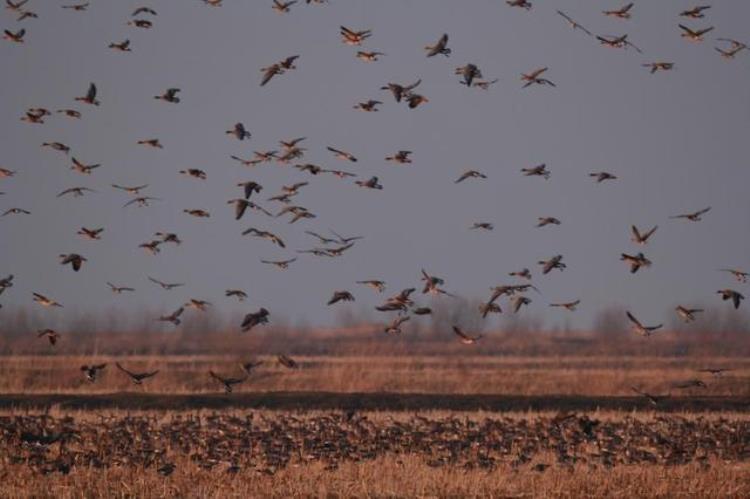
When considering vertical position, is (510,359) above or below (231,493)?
above

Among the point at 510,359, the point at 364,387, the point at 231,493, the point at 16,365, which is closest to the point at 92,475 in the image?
the point at 231,493

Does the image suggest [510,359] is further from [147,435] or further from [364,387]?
[147,435]

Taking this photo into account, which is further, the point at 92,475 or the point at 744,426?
the point at 744,426

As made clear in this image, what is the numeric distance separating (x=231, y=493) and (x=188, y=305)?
765cm

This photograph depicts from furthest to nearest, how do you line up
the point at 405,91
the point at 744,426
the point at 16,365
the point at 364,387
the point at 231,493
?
the point at 16,365
the point at 364,387
the point at 744,426
the point at 405,91
the point at 231,493

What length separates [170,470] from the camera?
23.3m

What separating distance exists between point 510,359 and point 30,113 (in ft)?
146

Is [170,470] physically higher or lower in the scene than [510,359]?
lower

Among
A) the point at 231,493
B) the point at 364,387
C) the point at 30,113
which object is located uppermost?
the point at 30,113

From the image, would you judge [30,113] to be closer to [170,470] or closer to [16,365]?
[170,470]

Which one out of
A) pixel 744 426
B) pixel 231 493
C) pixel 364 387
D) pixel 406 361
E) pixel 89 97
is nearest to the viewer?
pixel 231 493

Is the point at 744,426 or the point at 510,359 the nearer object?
the point at 744,426

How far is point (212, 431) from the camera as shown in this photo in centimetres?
2928

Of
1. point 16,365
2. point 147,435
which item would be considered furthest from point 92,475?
point 16,365
